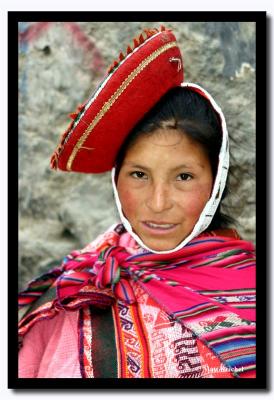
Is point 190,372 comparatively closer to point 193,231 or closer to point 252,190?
point 193,231

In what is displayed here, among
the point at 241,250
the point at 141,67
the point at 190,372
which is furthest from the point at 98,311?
the point at 141,67

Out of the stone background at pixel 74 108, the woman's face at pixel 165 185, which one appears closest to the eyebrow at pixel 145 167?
the woman's face at pixel 165 185

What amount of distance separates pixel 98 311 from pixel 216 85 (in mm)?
880

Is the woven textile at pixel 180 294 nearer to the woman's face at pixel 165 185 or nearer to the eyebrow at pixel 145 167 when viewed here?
the woman's face at pixel 165 185

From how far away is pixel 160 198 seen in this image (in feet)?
4.22

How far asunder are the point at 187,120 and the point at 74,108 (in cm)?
81

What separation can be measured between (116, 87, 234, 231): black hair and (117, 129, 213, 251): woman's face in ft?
0.05

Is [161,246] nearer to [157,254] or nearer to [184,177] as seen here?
[157,254]

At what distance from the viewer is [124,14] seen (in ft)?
4.50

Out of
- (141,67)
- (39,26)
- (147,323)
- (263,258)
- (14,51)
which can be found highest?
(39,26)

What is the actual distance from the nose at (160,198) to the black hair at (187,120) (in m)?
0.13

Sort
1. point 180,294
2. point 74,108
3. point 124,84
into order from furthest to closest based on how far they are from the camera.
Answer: point 74,108 → point 180,294 → point 124,84

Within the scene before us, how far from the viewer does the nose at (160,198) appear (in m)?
1.29

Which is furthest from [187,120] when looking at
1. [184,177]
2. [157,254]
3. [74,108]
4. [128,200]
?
[74,108]
